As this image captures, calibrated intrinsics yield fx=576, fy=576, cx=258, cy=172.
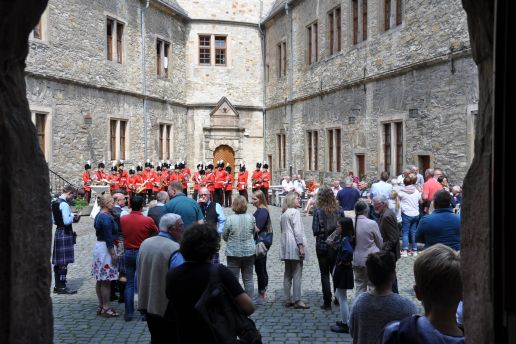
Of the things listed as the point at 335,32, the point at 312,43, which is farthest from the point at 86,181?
the point at 312,43

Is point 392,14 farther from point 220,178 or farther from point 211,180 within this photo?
point 211,180

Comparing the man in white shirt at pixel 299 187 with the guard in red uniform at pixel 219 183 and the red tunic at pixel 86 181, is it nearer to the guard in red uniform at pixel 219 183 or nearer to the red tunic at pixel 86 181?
the guard in red uniform at pixel 219 183

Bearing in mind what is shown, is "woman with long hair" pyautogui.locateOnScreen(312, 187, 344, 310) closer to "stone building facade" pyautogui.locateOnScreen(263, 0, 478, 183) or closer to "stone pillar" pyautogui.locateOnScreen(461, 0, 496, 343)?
"stone pillar" pyautogui.locateOnScreen(461, 0, 496, 343)

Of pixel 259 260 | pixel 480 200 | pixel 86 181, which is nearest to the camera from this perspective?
pixel 480 200

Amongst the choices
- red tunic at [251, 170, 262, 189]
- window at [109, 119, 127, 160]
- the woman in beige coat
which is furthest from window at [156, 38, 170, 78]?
the woman in beige coat

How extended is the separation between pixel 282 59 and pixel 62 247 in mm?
21540

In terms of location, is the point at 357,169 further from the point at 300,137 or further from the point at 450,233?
the point at 450,233

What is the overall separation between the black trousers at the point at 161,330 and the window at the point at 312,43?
19983 millimetres

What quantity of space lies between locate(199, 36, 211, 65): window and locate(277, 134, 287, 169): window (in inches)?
220

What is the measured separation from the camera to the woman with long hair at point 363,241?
254 inches

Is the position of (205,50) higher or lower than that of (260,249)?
higher

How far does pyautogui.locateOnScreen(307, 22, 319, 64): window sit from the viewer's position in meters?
23.8

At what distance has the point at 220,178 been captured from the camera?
2188cm

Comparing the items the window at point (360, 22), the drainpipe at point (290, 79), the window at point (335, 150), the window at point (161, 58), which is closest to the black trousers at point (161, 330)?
the window at point (360, 22)
